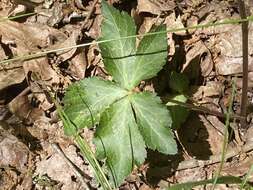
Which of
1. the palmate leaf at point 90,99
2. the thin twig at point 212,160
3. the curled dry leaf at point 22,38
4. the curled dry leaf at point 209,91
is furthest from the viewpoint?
the curled dry leaf at point 22,38

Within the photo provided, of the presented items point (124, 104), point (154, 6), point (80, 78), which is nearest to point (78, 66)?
point (80, 78)

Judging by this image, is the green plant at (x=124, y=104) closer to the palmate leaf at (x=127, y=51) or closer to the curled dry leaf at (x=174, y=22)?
the palmate leaf at (x=127, y=51)

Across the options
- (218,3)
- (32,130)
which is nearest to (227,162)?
(218,3)

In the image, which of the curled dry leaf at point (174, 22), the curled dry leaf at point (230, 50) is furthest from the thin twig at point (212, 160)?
the curled dry leaf at point (174, 22)

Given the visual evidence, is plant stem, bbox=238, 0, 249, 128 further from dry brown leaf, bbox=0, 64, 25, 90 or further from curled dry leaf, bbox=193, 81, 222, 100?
dry brown leaf, bbox=0, 64, 25, 90

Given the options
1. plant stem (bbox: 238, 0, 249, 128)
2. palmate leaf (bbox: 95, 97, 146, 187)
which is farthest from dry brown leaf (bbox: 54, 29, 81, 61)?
plant stem (bbox: 238, 0, 249, 128)

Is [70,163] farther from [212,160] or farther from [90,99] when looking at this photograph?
[212,160]

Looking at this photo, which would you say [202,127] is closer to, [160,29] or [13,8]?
[160,29]
